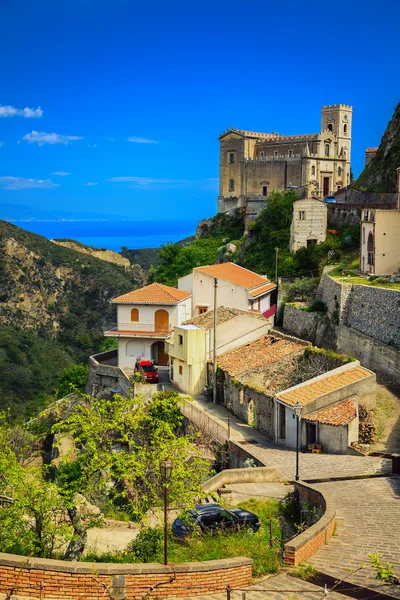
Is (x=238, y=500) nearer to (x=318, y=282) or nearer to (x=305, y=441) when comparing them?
(x=305, y=441)

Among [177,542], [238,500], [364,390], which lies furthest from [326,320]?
[177,542]

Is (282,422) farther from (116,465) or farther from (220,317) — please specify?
(220,317)

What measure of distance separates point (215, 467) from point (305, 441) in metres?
3.44

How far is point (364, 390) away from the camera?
28.0 m

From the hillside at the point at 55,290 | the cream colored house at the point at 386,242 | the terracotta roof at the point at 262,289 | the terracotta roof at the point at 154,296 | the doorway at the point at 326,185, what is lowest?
A: the hillside at the point at 55,290

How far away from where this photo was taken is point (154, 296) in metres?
44.0

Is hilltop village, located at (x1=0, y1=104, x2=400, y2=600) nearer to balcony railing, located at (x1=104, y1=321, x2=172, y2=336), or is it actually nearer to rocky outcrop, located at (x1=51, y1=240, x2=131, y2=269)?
balcony railing, located at (x1=104, y1=321, x2=172, y2=336)

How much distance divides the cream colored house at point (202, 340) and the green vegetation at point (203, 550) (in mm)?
20131

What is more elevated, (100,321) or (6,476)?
(6,476)

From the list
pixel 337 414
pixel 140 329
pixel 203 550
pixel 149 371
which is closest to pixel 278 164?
pixel 140 329

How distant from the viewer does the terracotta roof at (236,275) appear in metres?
45.2

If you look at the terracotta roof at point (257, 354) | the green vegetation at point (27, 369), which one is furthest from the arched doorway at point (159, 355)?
the green vegetation at point (27, 369)

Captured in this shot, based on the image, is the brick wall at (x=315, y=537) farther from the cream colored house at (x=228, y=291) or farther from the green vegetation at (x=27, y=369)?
the green vegetation at (x=27, y=369)

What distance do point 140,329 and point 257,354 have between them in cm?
961
